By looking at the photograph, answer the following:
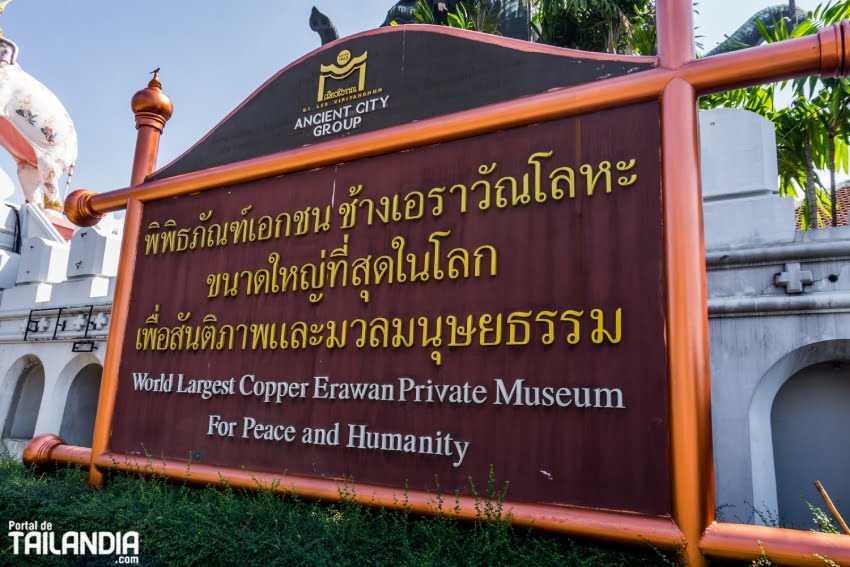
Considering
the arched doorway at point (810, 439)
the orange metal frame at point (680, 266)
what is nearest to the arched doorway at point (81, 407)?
the orange metal frame at point (680, 266)

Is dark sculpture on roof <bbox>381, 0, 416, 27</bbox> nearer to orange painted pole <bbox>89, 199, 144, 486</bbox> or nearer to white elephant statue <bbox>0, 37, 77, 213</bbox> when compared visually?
white elephant statue <bbox>0, 37, 77, 213</bbox>

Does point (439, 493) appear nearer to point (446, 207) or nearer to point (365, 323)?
point (365, 323)

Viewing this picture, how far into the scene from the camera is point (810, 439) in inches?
162

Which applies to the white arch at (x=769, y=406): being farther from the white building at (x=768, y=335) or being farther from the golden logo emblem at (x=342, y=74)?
the golden logo emblem at (x=342, y=74)

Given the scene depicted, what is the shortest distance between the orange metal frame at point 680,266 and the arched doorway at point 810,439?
2.10 meters

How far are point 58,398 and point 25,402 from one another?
1.54m

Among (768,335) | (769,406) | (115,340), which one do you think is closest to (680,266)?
(768,335)

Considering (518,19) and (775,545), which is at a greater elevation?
(518,19)

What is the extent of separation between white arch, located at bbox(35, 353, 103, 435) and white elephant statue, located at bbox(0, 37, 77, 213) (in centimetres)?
1091

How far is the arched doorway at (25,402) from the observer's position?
861cm

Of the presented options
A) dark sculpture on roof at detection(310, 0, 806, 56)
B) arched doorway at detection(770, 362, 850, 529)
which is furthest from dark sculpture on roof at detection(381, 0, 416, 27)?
arched doorway at detection(770, 362, 850, 529)

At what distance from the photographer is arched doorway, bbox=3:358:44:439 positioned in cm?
861

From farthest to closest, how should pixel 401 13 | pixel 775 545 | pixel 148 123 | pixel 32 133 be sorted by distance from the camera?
pixel 32 133 → pixel 401 13 → pixel 148 123 → pixel 775 545

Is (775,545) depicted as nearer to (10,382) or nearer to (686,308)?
(686,308)
